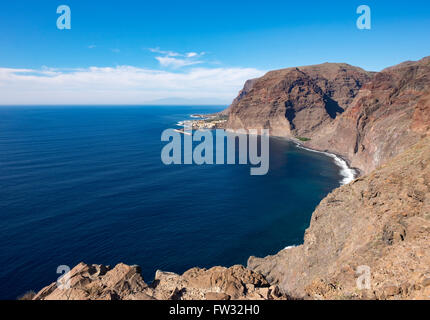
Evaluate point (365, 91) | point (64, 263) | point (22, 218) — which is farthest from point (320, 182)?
point (22, 218)

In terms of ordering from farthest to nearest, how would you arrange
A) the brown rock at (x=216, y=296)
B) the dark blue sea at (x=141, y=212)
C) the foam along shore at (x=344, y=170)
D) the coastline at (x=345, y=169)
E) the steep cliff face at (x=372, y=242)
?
the coastline at (x=345, y=169)
the foam along shore at (x=344, y=170)
the dark blue sea at (x=141, y=212)
the steep cliff face at (x=372, y=242)
the brown rock at (x=216, y=296)

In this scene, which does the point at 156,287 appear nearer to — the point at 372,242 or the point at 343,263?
the point at 343,263

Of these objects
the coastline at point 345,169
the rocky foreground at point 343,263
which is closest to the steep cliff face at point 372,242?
the rocky foreground at point 343,263

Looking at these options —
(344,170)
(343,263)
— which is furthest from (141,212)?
(344,170)

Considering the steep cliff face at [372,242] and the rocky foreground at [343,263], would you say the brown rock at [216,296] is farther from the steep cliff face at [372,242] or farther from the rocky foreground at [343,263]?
the steep cliff face at [372,242]

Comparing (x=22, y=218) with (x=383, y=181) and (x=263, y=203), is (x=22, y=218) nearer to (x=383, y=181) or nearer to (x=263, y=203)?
(x=263, y=203)

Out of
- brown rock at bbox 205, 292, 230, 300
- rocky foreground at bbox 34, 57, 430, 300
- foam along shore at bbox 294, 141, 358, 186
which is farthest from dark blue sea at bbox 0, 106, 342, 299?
brown rock at bbox 205, 292, 230, 300
